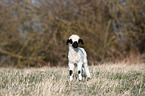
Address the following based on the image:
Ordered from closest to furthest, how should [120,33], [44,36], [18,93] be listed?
1. [18,93]
2. [120,33]
3. [44,36]

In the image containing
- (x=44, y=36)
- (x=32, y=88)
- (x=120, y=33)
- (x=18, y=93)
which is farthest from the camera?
(x=44, y=36)

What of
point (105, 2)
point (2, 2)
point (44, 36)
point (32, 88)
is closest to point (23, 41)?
point (44, 36)

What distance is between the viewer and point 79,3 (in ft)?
35.1

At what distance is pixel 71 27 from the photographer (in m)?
10.6

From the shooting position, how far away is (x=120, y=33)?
10.1 metres

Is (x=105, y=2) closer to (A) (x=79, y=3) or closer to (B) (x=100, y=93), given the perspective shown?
(A) (x=79, y=3)

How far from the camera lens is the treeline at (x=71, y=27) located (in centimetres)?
1036

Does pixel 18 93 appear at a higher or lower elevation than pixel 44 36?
lower

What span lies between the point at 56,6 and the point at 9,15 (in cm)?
295

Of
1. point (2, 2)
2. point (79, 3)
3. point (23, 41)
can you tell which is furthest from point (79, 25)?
point (2, 2)

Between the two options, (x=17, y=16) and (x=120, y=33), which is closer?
(x=120, y=33)

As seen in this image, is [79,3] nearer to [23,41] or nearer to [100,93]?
[23,41]

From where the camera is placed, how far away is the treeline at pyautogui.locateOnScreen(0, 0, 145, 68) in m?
10.4

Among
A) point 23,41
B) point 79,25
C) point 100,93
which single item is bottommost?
point 100,93
